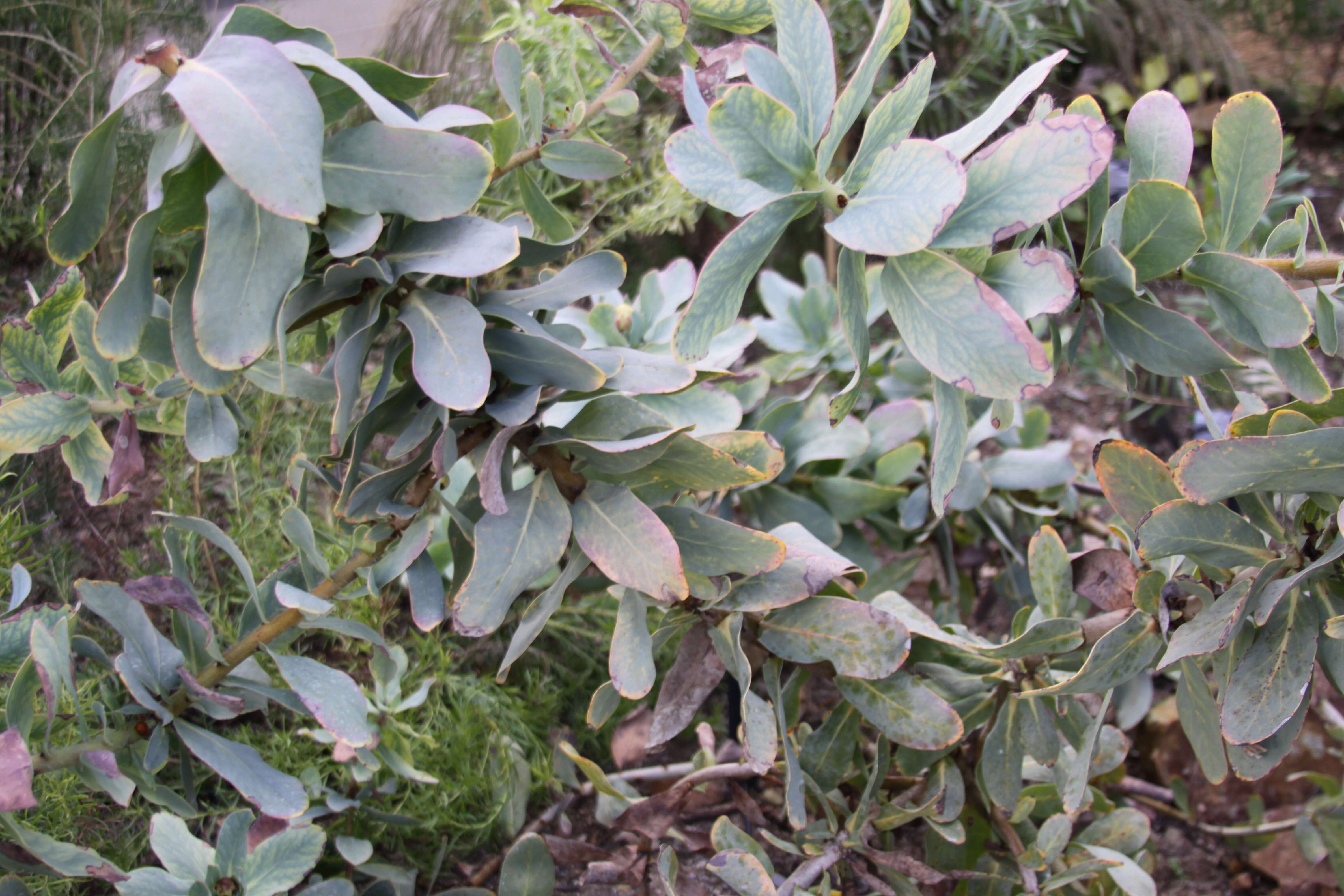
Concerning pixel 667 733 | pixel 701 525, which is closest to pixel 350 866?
pixel 667 733

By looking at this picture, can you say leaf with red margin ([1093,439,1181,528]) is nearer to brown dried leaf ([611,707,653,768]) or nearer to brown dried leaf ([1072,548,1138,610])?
brown dried leaf ([1072,548,1138,610])

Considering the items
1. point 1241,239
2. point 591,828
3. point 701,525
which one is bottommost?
point 591,828

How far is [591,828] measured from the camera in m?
0.70

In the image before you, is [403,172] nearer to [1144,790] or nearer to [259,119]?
[259,119]

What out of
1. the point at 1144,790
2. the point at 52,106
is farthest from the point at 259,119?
the point at 1144,790

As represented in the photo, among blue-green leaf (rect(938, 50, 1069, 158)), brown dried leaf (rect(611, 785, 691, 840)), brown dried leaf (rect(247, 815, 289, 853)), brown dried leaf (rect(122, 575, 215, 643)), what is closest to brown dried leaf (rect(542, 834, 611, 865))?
brown dried leaf (rect(611, 785, 691, 840))

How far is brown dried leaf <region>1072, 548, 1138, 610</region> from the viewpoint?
0.47 meters

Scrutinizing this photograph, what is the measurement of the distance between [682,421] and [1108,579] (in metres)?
0.26

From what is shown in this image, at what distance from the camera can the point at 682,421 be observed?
1.71 ft

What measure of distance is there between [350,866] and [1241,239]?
67 cm

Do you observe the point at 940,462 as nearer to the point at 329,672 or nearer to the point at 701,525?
the point at 701,525

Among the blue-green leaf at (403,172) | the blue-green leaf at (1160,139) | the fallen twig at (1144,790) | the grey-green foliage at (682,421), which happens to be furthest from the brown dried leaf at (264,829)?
the fallen twig at (1144,790)

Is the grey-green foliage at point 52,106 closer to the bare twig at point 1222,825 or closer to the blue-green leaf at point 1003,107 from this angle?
the blue-green leaf at point 1003,107

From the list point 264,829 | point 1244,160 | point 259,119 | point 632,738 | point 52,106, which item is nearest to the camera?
point 259,119
